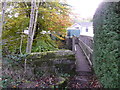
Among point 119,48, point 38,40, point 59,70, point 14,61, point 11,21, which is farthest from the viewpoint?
point 38,40

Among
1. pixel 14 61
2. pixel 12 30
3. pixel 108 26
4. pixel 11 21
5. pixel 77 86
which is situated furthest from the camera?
pixel 12 30

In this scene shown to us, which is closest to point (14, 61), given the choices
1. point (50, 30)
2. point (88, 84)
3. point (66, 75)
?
point (66, 75)

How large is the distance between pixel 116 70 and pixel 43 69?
7.10 feet

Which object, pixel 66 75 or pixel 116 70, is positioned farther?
pixel 66 75

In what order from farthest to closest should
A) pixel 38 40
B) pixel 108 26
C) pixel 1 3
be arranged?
1. pixel 38 40
2. pixel 1 3
3. pixel 108 26

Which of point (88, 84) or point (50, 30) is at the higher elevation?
point (50, 30)

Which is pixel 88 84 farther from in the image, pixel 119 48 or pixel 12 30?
pixel 12 30

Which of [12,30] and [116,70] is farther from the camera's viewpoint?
[12,30]

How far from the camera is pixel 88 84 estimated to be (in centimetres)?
288

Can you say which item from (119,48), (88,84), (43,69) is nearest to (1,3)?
(43,69)

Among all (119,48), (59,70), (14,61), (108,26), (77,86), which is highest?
(108,26)

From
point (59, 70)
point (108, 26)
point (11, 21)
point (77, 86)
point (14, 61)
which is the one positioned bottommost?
point (77, 86)

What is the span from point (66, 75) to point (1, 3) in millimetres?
2507

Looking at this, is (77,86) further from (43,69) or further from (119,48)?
(119,48)
